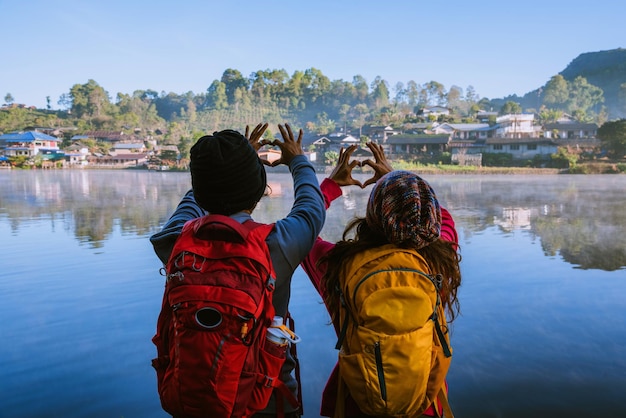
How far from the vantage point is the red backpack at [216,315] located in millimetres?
762

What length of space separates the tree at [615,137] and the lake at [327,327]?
2147 centimetres

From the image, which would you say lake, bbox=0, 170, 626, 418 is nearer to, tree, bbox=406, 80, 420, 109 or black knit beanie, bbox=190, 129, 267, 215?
black knit beanie, bbox=190, 129, 267, 215

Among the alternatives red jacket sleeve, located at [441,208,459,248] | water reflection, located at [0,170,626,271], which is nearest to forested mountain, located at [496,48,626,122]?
water reflection, located at [0,170,626,271]

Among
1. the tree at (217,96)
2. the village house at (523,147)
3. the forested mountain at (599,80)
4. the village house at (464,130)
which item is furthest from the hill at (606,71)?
the tree at (217,96)

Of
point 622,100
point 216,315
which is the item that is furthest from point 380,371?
point 622,100

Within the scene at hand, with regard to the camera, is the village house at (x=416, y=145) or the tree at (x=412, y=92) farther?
the tree at (x=412, y=92)

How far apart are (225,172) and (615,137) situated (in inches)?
1060

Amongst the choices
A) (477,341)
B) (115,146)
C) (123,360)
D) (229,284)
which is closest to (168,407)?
(229,284)

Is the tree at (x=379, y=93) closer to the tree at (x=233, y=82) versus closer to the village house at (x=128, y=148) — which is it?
the tree at (x=233, y=82)

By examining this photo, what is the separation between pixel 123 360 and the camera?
2064 millimetres

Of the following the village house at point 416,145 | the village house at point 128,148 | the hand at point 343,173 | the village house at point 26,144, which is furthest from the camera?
the village house at point 128,148

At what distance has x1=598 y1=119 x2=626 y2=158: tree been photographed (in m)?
23.2

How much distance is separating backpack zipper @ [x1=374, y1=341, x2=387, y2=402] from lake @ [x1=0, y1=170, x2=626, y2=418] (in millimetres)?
970

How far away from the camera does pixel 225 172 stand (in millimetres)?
821
